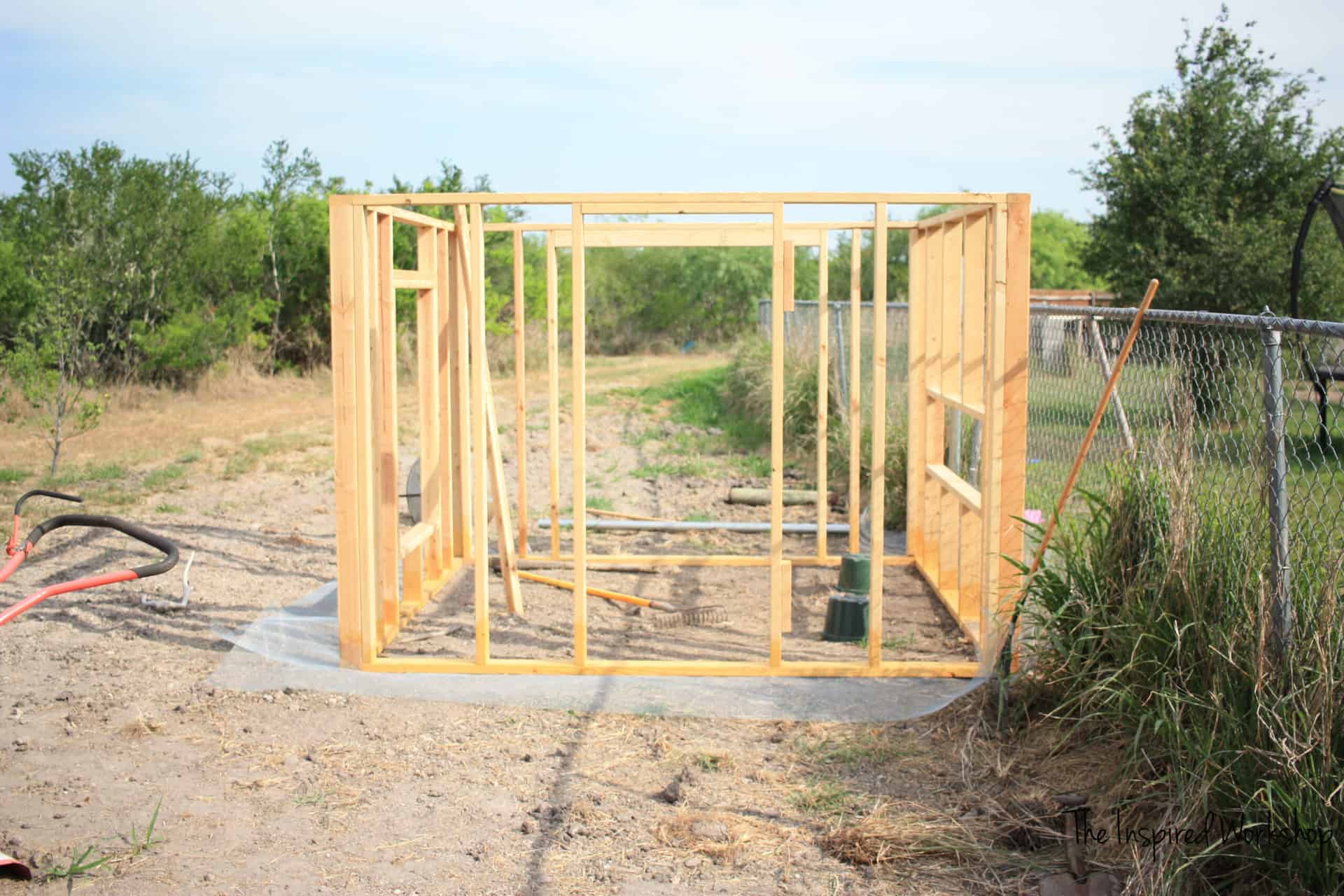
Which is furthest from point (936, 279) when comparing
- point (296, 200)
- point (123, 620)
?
point (296, 200)

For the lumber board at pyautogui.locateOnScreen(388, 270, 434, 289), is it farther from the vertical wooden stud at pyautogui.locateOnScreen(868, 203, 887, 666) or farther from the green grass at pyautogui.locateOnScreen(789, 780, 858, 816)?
the green grass at pyautogui.locateOnScreen(789, 780, 858, 816)

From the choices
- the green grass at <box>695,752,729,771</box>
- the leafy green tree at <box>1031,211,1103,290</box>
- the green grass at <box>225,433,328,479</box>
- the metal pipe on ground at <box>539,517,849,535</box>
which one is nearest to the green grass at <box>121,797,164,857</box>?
the green grass at <box>695,752,729,771</box>

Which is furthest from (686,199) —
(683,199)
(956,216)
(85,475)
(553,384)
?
(85,475)

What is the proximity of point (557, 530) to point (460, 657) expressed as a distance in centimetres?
221

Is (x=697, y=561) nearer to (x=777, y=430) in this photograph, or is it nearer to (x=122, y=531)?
(x=777, y=430)

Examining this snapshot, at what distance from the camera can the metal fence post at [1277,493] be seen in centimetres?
334

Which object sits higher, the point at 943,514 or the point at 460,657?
the point at 943,514

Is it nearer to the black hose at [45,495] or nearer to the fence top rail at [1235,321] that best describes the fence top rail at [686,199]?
the fence top rail at [1235,321]

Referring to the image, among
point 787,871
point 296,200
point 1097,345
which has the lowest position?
point 787,871

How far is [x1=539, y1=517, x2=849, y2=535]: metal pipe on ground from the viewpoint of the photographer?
29.2 ft

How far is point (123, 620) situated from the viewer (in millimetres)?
6332

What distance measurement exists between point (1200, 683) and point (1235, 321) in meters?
1.17

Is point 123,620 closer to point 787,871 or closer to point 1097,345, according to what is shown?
point 787,871

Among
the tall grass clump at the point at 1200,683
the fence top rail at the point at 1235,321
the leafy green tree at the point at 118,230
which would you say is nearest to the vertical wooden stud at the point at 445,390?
the fence top rail at the point at 1235,321
